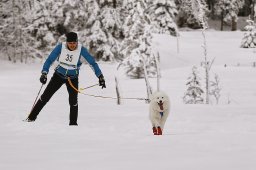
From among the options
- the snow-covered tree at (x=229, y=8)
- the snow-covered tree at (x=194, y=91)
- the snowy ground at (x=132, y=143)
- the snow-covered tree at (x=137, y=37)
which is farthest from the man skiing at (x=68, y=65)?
the snow-covered tree at (x=229, y=8)

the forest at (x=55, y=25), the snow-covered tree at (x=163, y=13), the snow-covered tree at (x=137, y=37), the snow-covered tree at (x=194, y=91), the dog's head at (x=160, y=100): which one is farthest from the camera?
the snow-covered tree at (x=163, y=13)

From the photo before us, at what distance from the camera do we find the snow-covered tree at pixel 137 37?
2700 centimetres

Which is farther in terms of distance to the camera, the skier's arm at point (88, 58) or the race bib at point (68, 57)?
the skier's arm at point (88, 58)

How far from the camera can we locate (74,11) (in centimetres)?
3600

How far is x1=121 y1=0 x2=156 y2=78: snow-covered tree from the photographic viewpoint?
2700cm

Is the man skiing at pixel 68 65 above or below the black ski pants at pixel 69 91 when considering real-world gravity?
above


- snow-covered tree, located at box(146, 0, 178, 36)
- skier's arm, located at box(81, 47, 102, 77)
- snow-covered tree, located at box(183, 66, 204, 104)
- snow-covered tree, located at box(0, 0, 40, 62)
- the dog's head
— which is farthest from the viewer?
snow-covered tree, located at box(146, 0, 178, 36)

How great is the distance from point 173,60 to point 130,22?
379 inches

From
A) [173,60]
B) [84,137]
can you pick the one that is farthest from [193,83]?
[173,60]

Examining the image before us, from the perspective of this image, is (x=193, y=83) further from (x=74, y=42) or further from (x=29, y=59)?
(x=29, y=59)

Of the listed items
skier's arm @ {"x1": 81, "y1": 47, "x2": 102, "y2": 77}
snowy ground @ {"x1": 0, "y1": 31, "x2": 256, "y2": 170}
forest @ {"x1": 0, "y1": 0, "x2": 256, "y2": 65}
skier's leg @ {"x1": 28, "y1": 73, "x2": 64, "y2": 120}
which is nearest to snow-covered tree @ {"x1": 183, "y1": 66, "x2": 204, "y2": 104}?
snowy ground @ {"x1": 0, "y1": 31, "x2": 256, "y2": 170}

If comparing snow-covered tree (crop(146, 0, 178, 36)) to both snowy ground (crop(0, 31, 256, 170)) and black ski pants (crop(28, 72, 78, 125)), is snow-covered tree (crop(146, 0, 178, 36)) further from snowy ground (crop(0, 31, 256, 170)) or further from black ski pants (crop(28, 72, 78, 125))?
black ski pants (crop(28, 72, 78, 125))

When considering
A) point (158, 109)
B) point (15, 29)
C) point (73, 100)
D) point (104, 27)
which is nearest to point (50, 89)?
point (73, 100)

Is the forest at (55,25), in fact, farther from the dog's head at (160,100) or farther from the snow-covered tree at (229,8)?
the dog's head at (160,100)
